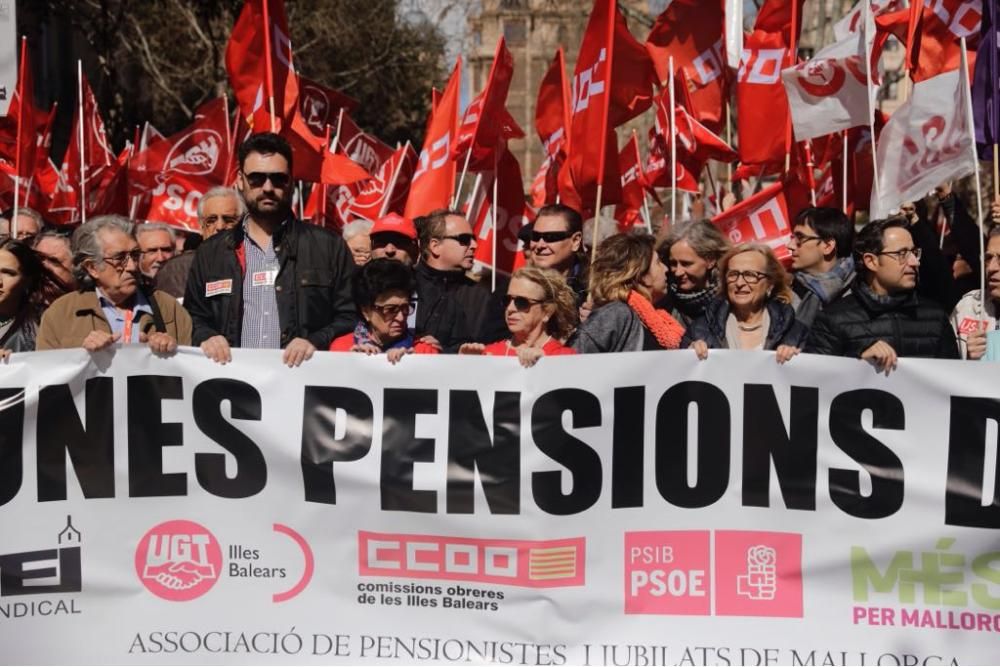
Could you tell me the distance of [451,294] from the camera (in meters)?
6.71

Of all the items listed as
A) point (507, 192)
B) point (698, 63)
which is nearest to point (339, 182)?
point (507, 192)

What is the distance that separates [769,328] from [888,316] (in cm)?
45

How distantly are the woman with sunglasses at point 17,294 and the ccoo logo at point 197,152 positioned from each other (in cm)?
648

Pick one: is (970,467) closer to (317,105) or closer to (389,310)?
(389,310)

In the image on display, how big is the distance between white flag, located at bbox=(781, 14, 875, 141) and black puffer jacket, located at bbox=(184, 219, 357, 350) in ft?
12.4

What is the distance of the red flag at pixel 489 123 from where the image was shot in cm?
953

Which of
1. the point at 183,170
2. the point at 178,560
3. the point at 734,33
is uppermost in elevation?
the point at 734,33

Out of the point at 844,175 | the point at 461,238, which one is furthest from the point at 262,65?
the point at 844,175

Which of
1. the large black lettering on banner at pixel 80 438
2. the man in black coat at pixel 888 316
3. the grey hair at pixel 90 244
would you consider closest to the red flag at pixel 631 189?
the man in black coat at pixel 888 316

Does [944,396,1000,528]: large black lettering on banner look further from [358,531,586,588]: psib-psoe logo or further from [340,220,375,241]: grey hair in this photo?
[340,220,375,241]: grey hair

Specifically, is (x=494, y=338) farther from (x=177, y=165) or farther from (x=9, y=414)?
(x=177, y=165)

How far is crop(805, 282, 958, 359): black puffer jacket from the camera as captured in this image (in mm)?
5711

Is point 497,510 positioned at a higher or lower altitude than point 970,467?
lower

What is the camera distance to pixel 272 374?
18.3 feet
